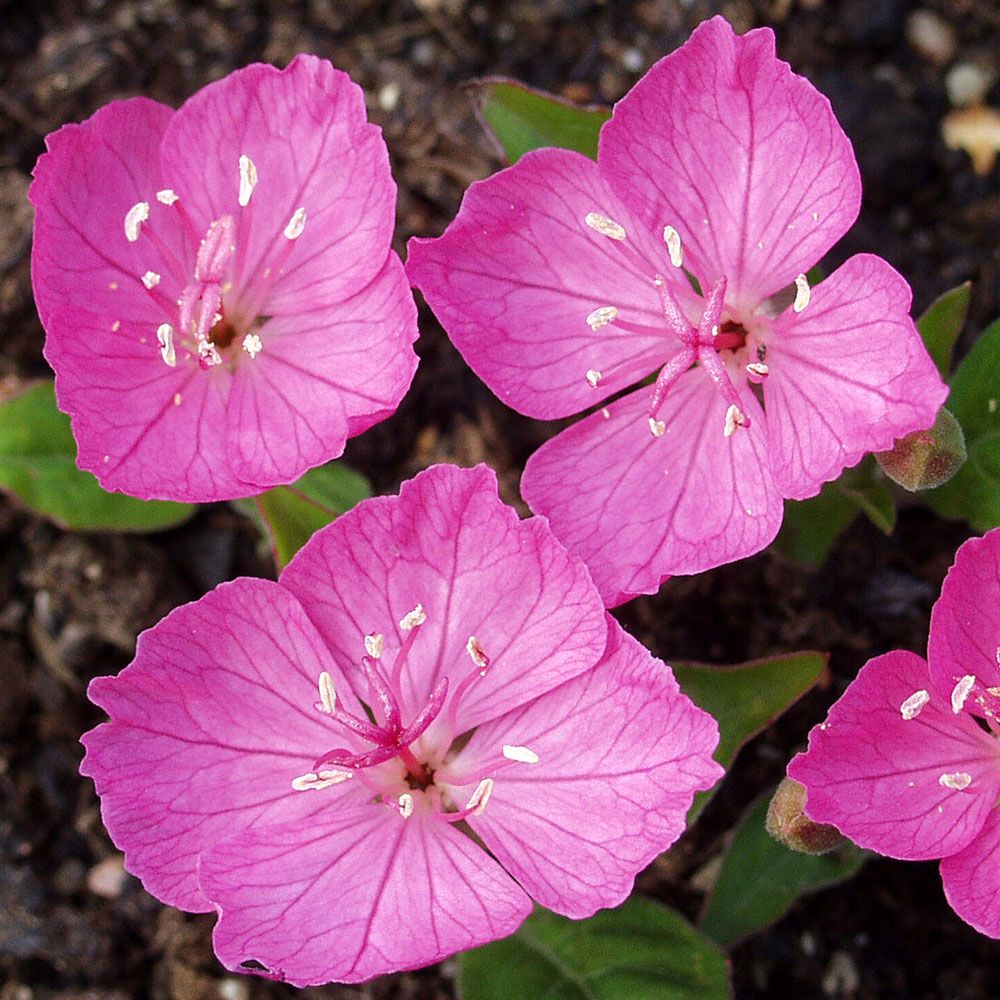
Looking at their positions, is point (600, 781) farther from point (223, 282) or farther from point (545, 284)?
point (223, 282)

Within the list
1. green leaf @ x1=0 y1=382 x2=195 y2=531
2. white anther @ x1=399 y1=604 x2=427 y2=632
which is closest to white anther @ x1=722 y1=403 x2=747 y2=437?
white anther @ x1=399 y1=604 x2=427 y2=632

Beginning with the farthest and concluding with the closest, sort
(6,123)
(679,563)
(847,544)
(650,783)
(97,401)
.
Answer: (6,123), (847,544), (97,401), (679,563), (650,783)

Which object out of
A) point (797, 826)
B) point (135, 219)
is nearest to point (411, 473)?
point (135, 219)

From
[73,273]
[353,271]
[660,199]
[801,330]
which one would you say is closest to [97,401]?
[73,273]

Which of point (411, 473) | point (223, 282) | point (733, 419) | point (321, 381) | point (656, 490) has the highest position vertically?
point (223, 282)

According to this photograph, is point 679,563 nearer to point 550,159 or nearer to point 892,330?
point 892,330
